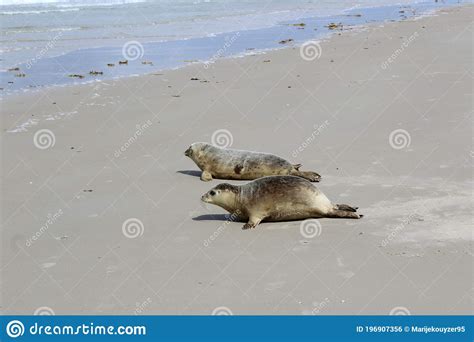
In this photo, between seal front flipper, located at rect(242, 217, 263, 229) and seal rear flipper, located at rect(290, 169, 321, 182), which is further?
seal rear flipper, located at rect(290, 169, 321, 182)

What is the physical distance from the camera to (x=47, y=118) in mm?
13117

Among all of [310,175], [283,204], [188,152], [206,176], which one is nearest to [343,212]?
[283,204]

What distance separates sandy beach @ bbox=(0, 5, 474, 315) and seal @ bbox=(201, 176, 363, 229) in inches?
5.0

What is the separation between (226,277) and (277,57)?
1436 cm

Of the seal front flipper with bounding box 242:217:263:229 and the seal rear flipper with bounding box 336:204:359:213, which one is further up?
the seal rear flipper with bounding box 336:204:359:213

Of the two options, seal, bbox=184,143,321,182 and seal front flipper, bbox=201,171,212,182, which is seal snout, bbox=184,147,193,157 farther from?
seal front flipper, bbox=201,171,212,182

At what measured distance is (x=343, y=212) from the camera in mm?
7156

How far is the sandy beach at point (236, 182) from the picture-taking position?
5.52m

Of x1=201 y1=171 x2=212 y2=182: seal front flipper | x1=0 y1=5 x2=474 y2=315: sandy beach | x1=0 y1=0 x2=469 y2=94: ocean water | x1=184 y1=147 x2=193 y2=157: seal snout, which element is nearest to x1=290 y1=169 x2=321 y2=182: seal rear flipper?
x1=0 y1=5 x2=474 y2=315: sandy beach

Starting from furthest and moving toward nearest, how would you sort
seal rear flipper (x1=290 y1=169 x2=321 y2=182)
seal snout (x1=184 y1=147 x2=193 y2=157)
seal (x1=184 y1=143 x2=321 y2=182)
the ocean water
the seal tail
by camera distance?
the ocean water → seal snout (x1=184 y1=147 x2=193 y2=157) → seal (x1=184 y1=143 x2=321 y2=182) → seal rear flipper (x1=290 y1=169 x2=321 y2=182) → the seal tail

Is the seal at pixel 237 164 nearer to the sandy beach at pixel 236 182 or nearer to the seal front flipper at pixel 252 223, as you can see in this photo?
the sandy beach at pixel 236 182

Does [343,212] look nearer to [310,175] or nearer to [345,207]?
[345,207]

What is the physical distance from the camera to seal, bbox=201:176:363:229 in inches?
283
